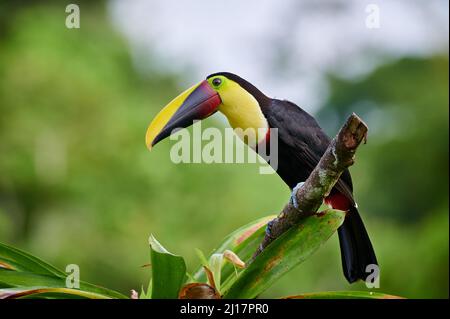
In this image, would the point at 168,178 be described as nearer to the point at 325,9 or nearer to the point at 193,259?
the point at 193,259

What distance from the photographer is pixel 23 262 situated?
160cm

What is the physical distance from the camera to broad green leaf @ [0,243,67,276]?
158 centimetres

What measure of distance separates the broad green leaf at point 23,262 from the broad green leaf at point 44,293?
3.3 inches

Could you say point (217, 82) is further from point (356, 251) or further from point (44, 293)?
point (44, 293)

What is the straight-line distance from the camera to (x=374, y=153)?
5926 millimetres

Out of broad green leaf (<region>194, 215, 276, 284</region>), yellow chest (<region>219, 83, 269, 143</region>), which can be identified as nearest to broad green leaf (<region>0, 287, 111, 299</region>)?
broad green leaf (<region>194, 215, 276, 284</region>)

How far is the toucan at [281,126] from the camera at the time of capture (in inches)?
71.5

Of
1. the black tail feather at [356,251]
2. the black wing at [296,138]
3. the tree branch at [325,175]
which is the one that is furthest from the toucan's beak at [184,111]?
the black tail feather at [356,251]

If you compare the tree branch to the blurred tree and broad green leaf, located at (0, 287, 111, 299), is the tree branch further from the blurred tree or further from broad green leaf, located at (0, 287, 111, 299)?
the blurred tree

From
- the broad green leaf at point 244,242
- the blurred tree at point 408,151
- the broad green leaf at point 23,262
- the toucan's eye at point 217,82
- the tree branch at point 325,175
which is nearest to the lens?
the tree branch at point 325,175

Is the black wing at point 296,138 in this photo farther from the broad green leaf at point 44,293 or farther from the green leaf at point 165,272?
the broad green leaf at point 44,293

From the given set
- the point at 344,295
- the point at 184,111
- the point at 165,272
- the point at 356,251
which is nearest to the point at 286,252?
the point at 344,295

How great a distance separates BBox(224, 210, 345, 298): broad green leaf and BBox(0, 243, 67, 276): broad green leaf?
420mm

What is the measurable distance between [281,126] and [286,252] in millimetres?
585
